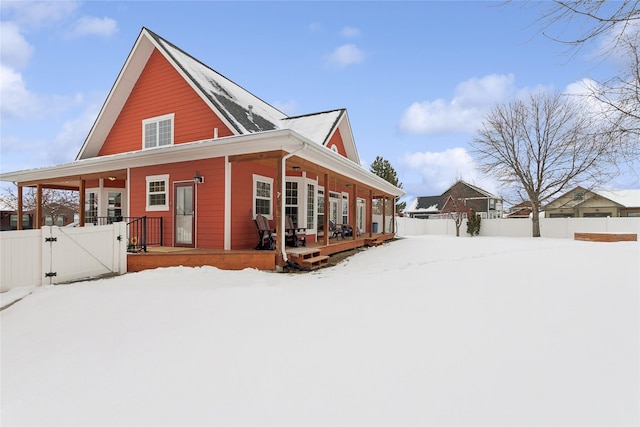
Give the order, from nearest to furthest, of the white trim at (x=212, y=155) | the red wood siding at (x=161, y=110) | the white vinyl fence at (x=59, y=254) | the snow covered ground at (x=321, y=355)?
the snow covered ground at (x=321, y=355), the white vinyl fence at (x=59, y=254), the white trim at (x=212, y=155), the red wood siding at (x=161, y=110)

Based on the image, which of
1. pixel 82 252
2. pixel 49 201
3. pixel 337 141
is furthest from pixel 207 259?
pixel 49 201

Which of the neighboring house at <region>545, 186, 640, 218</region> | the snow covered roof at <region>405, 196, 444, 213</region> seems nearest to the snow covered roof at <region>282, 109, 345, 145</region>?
the neighboring house at <region>545, 186, 640, 218</region>

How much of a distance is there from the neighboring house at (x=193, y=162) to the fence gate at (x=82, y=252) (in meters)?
2.16

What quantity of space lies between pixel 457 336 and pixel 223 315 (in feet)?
9.03

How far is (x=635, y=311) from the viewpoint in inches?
148

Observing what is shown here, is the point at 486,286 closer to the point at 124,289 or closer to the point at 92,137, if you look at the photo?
the point at 124,289

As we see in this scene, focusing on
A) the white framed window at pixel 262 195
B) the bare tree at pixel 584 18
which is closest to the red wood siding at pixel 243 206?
the white framed window at pixel 262 195

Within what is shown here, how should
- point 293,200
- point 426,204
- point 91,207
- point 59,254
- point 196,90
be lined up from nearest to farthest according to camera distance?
point 59,254 < point 196,90 < point 293,200 < point 91,207 < point 426,204

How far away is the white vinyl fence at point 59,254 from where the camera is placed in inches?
189

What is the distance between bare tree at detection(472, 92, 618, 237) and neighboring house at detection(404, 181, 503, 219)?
6.79m

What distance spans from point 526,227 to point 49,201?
4022 centimetres

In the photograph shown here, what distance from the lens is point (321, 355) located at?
107 inches

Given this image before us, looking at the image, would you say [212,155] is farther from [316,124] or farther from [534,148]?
[534,148]

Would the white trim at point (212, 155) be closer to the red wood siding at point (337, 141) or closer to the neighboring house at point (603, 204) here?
the red wood siding at point (337, 141)
